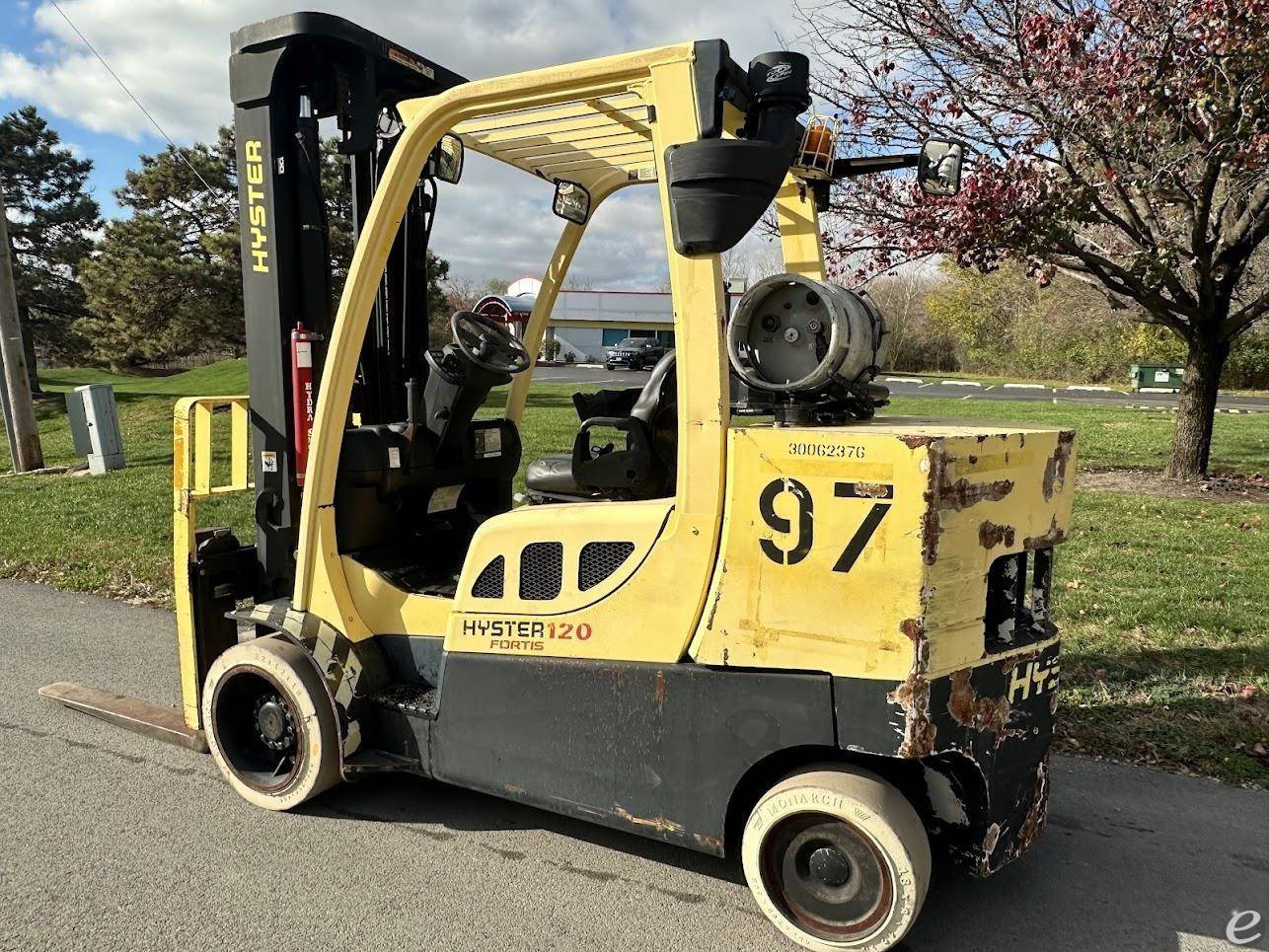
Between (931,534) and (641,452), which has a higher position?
(641,452)

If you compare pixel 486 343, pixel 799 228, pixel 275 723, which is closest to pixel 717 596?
pixel 486 343

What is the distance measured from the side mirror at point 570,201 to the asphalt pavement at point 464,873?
275 centimetres

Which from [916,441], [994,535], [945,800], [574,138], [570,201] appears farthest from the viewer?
[570,201]

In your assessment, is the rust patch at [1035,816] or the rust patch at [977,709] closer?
the rust patch at [977,709]

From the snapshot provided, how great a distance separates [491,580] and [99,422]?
12.5 meters

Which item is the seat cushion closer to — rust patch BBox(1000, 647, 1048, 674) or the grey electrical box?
rust patch BBox(1000, 647, 1048, 674)

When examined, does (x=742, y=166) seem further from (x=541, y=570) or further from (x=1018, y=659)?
(x=1018, y=659)

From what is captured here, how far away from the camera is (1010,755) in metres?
2.99

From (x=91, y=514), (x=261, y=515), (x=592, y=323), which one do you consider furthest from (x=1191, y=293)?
(x=592, y=323)

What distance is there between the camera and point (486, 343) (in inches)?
161

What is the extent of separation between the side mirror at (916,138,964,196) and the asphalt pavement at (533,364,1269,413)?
21893 mm

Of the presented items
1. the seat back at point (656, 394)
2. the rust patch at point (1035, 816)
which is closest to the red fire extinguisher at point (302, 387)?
→ the seat back at point (656, 394)

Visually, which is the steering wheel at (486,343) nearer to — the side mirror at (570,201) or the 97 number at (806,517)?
the side mirror at (570,201)

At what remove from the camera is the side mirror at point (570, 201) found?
467 cm
